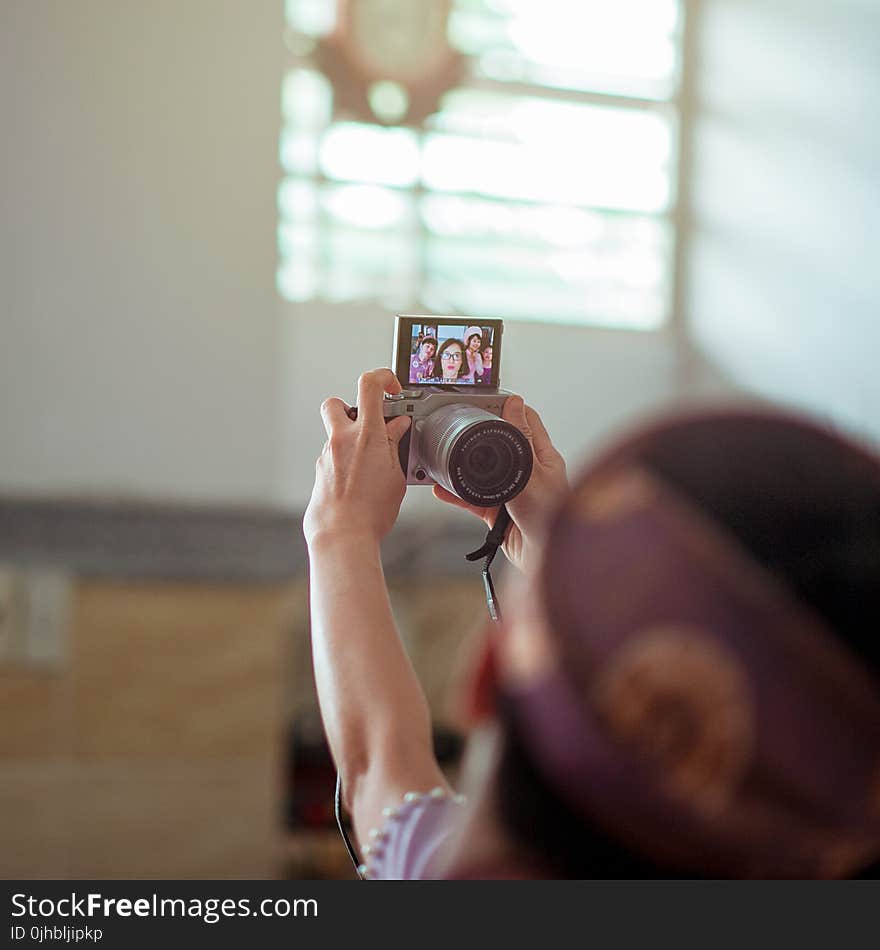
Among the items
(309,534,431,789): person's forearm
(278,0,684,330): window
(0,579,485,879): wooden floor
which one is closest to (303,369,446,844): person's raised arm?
(309,534,431,789): person's forearm

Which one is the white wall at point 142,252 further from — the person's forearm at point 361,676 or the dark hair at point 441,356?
the person's forearm at point 361,676

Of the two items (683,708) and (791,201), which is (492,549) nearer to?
(683,708)

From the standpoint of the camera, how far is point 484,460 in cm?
83

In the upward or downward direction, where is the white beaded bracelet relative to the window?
downward

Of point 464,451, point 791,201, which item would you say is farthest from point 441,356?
Result: point 791,201

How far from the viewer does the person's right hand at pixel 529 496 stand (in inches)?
34.0

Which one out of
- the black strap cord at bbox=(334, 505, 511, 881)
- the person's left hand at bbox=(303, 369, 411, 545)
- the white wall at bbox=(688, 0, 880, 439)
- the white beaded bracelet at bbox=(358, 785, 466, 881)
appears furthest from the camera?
the white wall at bbox=(688, 0, 880, 439)

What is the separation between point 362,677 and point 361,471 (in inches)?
8.7

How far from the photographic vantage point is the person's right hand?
0.86 metres

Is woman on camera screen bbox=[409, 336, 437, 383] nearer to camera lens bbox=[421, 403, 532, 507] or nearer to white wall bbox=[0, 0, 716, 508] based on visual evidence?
camera lens bbox=[421, 403, 532, 507]

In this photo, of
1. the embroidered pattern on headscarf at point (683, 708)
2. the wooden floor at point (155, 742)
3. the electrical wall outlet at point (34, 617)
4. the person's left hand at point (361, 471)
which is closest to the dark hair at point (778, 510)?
the embroidered pattern on headscarf at point (683, 708)

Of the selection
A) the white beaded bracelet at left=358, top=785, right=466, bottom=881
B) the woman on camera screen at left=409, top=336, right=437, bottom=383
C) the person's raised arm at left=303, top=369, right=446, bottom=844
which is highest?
the woman on camera screen at left=409, top=336, right=437, bottom=383

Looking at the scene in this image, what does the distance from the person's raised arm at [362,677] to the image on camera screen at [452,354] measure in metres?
0.23

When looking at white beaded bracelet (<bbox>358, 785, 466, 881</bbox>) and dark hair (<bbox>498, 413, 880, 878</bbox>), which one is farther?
white beaded bracelet (<bbox>358, 785, 466, 881</bbox>)
